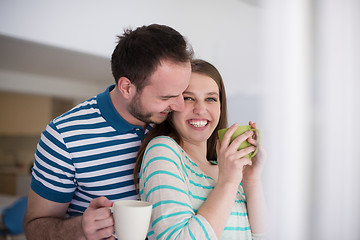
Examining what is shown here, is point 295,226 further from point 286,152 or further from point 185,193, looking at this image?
point 185,193

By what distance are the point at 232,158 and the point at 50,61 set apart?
3.01 meters

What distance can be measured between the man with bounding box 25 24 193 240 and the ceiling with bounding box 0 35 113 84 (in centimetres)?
168

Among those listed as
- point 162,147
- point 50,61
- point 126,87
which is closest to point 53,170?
point 126,87

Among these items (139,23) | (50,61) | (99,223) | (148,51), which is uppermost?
(139,23)

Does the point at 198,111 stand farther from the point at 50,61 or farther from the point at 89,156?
the point at 50,61

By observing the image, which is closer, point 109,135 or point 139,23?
point 109,135

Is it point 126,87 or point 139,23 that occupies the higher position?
point 139,23

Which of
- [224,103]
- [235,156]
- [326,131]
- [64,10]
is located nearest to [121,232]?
[235,156]

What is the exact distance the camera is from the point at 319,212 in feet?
2.09

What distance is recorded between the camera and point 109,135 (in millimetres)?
1227

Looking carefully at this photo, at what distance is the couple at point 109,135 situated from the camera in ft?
3.67

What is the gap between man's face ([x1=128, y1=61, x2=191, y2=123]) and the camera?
3.51 ft

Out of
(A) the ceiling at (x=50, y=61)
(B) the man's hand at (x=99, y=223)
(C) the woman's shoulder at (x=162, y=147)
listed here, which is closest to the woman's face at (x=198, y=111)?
(C) the woman's shoulder at (x=162, y=147)

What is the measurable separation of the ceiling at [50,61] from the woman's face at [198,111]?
1.95 meters
